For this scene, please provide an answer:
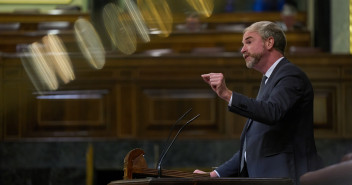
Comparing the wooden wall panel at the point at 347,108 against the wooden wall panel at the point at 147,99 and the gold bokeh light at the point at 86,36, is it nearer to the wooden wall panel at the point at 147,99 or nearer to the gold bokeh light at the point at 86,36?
the wooden wall panel at the point at 147,99

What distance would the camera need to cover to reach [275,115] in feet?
7.20

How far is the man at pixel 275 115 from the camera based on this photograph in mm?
2197

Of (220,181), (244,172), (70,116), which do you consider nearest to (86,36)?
(70,116)

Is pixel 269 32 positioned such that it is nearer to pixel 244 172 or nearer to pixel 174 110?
pixel 244 172

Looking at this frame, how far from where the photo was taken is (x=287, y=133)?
2.28 meters

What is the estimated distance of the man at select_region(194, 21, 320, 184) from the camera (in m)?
2.20

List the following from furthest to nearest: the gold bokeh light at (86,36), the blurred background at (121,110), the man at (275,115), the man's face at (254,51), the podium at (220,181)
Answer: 1. the gold bokeh light at (86,36)
2. the blurred background at (121,110)
3. the man's face at (254,51)
4. the man at (275,115)
5. the podium at (220,181)

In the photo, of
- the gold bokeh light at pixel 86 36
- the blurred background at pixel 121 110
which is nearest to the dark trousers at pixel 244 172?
the blurred background at pixel 121 110

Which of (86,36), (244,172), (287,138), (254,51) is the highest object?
(86,36)

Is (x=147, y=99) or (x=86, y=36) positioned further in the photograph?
(x=86, y=36)

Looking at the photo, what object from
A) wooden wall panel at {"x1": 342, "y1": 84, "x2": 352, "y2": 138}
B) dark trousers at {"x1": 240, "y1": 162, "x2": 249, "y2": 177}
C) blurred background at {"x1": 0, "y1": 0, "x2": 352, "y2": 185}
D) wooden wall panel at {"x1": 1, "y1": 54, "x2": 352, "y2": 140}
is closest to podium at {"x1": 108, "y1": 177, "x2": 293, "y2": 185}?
dark trousers at {"x1": 240, "y1": 162, "x2": 249, "y2": 177}

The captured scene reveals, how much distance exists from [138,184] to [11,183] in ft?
9.51

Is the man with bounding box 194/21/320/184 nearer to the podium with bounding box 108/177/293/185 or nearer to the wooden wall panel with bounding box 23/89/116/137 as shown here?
the podium with bounding box 108/177/293/185

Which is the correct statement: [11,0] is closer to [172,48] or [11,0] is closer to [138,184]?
[172,48]
